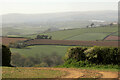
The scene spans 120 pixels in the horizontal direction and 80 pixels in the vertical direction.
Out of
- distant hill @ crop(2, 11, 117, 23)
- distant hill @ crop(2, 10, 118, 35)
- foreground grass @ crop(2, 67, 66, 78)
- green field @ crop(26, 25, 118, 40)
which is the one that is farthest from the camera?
distant hill @ crop(2, 11, 117, 23)

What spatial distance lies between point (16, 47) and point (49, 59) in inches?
310

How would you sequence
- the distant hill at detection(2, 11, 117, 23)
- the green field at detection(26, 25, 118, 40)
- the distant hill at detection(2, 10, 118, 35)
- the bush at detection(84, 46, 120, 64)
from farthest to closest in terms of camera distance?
the distant hill at detection(2, 11, 117, 23), the distant hill at detection(2, 10, 118, 35), the green field at detection(26, 25, 118, 40), the bush at detection(84, 46, 120, 64)

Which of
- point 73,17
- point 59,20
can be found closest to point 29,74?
point 59,20

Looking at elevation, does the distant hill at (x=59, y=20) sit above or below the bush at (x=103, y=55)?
above

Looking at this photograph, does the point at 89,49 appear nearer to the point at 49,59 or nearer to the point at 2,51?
the point at 2,51

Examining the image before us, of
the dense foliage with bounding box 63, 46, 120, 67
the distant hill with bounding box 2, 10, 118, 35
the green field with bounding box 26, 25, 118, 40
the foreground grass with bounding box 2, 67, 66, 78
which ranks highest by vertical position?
the distant hill with bounding box 2, 10, 118, 35

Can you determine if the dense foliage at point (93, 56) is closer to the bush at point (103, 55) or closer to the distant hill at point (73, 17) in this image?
the bush at point (103, 55)

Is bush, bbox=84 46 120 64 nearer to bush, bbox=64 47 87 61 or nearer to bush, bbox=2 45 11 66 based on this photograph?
bush, bbox=64 47 87 61

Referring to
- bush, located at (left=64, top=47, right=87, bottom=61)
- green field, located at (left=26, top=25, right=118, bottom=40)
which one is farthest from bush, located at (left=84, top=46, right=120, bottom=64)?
green field, located at (left=26, top=25, right=118, bottom=40)

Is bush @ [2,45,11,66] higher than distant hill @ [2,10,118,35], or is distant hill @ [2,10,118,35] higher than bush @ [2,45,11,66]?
distant hill @ [2,10,118,35]

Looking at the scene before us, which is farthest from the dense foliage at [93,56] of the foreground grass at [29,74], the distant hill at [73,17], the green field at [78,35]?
the distant hill at [73,17]

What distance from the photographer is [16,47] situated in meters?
27.2

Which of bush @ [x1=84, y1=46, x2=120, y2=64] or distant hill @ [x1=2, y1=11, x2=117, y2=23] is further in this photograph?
distant hill @ [x1=2, y1=11, x2=117, y2=23]

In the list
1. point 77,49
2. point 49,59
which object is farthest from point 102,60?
point 49,59
